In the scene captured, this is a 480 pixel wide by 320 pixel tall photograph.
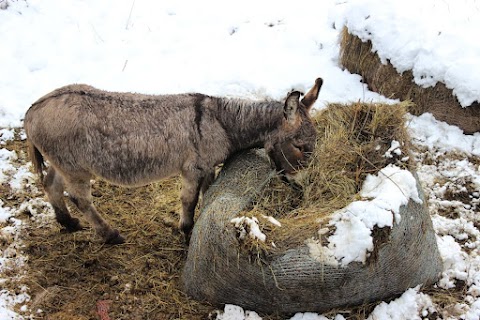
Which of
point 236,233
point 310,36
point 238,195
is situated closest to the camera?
point 236,233

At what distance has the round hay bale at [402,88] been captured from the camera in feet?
17.7

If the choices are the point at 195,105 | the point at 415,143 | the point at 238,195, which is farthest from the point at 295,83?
the point at 238,195

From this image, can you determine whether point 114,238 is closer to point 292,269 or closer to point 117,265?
point 117,265

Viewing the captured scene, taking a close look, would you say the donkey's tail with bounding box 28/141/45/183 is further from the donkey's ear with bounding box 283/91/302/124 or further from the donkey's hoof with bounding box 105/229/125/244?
the donkey's ear with bounding box 283/91/302/124

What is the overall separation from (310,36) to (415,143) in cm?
241

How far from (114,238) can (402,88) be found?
375cm

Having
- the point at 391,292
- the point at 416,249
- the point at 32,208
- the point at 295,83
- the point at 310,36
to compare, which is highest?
the point at 310,36

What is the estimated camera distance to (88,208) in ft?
13.3

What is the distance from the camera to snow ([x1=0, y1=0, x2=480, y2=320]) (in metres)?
4.49

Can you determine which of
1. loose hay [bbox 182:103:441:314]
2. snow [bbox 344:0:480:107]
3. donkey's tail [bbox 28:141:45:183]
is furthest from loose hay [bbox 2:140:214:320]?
snow [bbox 344:0:480:107]

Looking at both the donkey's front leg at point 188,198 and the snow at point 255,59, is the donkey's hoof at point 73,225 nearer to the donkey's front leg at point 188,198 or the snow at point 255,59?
the snow at point 255,59

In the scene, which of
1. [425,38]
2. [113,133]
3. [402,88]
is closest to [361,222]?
[113,133]

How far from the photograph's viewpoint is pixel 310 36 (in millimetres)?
6918

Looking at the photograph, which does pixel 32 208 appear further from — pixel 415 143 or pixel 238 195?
pixel 415 143
